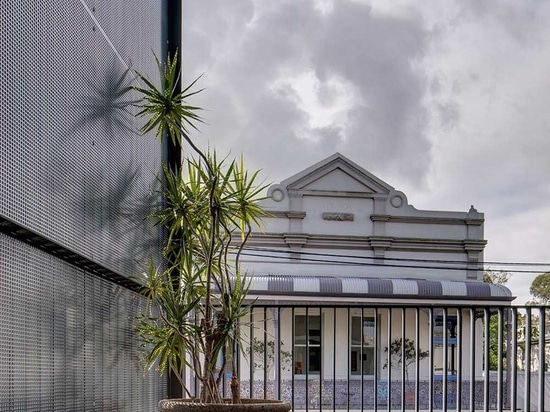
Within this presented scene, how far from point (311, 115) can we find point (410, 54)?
2.48 meters

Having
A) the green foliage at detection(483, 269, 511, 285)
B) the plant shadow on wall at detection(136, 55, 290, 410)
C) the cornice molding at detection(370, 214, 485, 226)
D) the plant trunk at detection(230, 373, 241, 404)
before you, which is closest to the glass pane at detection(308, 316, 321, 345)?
the cornice molding at detection(370, 214, 485, 226)

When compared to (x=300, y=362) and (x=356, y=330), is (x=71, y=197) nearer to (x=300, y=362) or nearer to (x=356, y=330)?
(x=300, y=362)

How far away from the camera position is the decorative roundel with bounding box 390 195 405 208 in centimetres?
1784

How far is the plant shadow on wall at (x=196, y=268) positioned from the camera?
3.30 meters

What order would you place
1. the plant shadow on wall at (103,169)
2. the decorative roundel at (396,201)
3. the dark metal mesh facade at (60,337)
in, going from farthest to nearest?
the decorative roundel at (396,201), the plant shadow on wall at (103,169), the dark metal mesh facade at (60,337)

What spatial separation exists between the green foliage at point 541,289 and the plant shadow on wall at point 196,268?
2222 cm

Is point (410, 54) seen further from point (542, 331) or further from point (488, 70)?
point (542, 331)

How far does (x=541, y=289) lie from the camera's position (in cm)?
2538

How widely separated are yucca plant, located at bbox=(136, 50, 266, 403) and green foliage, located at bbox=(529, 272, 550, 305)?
2216 centimetres

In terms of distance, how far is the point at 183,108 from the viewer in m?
3.48

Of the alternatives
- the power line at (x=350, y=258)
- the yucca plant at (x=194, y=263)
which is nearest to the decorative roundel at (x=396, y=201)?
the power line at (x=350, y=258)

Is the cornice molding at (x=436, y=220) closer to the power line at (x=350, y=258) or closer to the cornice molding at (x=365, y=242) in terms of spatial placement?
the cornice molding at (x=365, y=242)

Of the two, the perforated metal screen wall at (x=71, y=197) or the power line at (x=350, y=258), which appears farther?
the power line at (x=350, y=258)

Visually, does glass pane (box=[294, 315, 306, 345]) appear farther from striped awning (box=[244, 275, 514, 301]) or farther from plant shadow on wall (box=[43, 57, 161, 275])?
plant shadow on wall (box=[43, 57, 161, 275])
